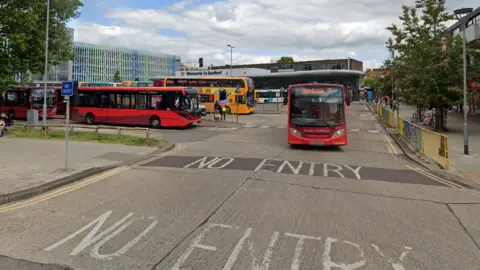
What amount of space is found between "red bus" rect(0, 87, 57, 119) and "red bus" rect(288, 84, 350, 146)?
2283 centimetres

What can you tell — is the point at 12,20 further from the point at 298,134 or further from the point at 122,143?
the point at 298,134

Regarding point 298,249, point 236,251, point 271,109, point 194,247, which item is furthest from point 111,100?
point 271,109

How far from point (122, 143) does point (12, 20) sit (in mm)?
8469

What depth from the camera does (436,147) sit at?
11.9 meters

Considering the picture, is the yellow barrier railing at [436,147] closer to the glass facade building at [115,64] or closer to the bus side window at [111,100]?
the bus side window at [111,100]

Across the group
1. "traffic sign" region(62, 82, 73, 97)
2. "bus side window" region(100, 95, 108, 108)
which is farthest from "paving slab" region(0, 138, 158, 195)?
"bus side window" region(100, 95, 108, 108)

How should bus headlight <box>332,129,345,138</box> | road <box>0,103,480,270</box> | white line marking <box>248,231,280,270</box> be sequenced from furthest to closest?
bus headlight <box>332,129,345,138</box>
road <box>0,103,480,270</box>
white line marking <box>248,231,280,270</box>

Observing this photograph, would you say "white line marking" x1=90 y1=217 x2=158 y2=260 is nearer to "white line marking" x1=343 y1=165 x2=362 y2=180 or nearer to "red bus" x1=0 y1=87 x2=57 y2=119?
"white line marking" x1=343 y1=165 x2=362 y2=180

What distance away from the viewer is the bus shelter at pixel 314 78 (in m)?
72.3

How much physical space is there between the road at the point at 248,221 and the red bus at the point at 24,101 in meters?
23.0

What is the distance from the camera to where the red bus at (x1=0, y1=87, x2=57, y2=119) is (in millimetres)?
28609

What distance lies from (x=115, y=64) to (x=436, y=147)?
137978 millimetres

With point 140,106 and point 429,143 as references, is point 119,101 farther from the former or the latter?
point 429,143

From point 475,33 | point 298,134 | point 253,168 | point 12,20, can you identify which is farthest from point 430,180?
point 475,33
